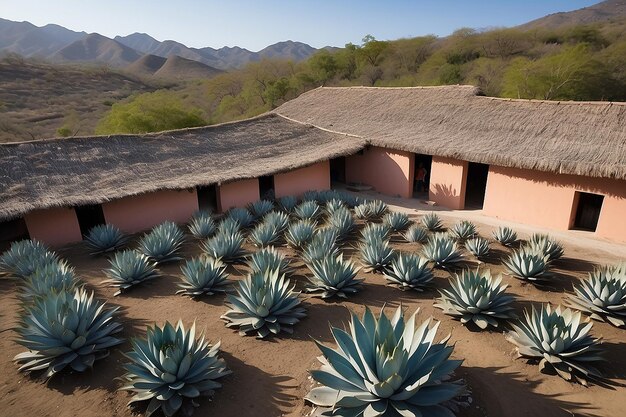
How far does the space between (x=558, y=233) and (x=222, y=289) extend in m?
9.52

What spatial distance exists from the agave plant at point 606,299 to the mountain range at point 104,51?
307 ft

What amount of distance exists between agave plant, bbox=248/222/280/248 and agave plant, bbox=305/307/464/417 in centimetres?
491

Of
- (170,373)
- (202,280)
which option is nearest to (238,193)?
(202,280)

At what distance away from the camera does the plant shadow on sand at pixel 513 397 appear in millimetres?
3529

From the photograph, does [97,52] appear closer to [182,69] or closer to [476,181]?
[182,69]

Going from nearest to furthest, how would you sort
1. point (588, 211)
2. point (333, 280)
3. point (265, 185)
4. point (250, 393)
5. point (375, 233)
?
point (250, 393) → point (333, 280) → point (375, 233) → point (588, 211) → point (265, 185)

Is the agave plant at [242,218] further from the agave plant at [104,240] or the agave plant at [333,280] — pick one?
the agave plant at [333,280]

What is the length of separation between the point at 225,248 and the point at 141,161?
6.62 metres

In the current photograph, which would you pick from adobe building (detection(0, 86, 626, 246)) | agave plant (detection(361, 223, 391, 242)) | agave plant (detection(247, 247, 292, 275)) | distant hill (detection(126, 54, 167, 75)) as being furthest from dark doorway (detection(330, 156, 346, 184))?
distant hill (detection(126, 54, 167, 75))

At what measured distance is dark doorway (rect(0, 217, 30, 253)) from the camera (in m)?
9.84

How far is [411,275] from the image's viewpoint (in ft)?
20.0

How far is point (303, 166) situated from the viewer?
43.6 ft

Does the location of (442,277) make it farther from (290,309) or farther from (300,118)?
(300,118)

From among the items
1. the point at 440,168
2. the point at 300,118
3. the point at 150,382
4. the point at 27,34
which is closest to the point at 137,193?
the point at 150,382
